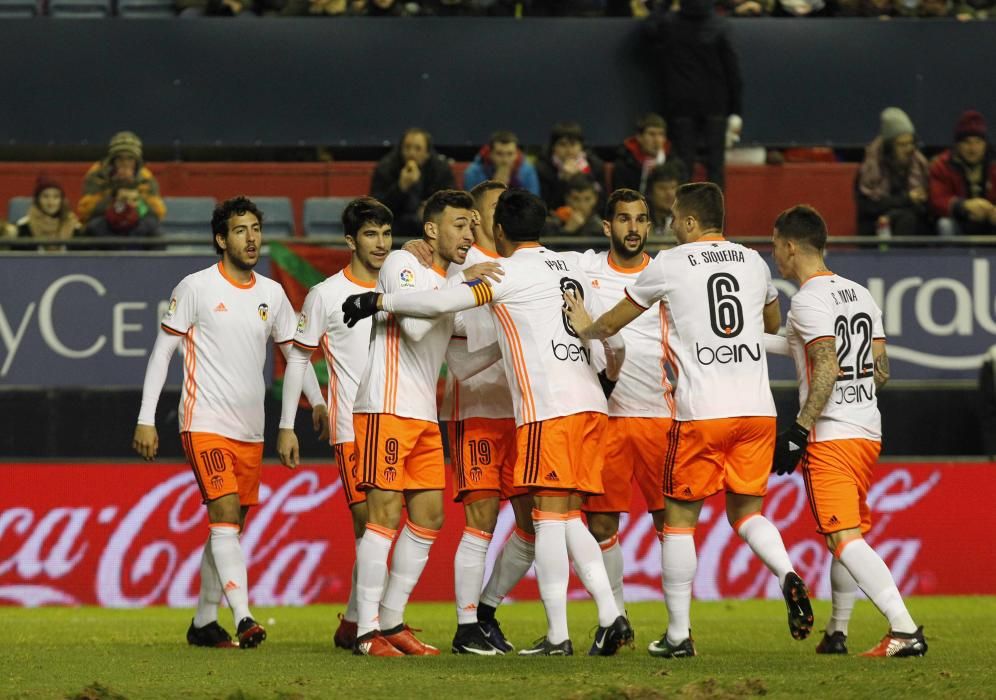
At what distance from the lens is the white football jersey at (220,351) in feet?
29.6

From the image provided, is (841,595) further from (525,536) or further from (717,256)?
(717,256)

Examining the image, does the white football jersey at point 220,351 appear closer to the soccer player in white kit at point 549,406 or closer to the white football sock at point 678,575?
the soccer player in white kit at point 549,406

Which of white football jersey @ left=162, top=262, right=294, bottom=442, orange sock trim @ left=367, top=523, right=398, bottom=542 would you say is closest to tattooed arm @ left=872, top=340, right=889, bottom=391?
orange sock trim @ left=367, top=523, right=398, bottom=542

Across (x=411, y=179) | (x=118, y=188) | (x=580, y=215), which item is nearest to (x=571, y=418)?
(x=580, y=215)

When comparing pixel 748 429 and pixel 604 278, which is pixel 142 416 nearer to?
pixel 604 278

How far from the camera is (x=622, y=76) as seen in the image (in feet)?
52.6

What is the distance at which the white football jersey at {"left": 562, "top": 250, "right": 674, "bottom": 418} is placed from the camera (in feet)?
29.5

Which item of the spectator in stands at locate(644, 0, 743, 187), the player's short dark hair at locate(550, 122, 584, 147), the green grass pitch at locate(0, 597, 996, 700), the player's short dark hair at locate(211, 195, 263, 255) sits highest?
the spectator in stands at locate(644, 0, 743, 187)

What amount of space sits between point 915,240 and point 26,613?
7.05 m

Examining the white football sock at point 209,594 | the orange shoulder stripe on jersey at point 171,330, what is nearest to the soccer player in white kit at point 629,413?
the white football sock at point 209,594

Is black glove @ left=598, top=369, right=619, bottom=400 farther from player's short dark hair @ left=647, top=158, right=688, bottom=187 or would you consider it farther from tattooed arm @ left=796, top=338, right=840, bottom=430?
player's short dark hair @ left=647, top=158, right=688, bottom=187

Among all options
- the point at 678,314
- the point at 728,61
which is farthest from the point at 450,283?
the point at 728,61

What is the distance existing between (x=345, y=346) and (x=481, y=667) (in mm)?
2219

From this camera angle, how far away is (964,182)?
13.9 metres
